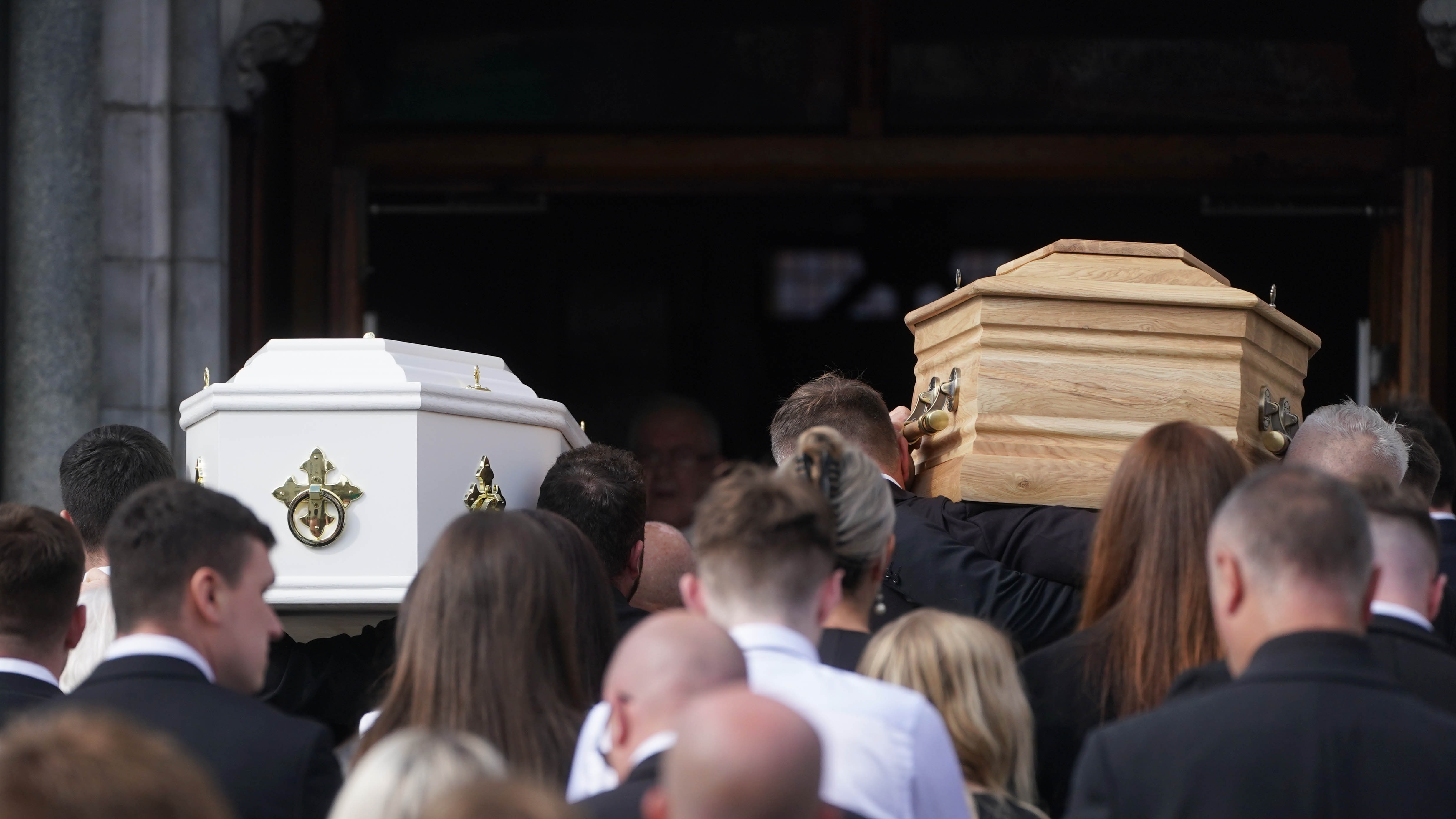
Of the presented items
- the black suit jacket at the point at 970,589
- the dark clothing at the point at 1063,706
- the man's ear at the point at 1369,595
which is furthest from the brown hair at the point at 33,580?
the man's ear at the point at 1369,595

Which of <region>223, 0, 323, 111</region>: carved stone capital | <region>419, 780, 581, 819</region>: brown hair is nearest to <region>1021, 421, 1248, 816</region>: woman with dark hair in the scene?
<region>419, 780, 581, 819</region>: brown hair

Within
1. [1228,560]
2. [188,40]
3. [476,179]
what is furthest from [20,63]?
[1228,560]

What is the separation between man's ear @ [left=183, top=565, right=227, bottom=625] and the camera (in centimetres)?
253

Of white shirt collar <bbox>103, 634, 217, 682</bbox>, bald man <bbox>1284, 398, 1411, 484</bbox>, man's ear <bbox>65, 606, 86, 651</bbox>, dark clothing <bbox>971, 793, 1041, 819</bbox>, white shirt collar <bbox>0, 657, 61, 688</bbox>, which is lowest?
dark clothing <bbox>971, 793, 1041, 819</bbox>

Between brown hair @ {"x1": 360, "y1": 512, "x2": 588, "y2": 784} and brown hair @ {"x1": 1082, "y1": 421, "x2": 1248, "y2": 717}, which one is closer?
brown hair @ {"x1": 360, "y1": 512, "x2": 588, "y2": 784}

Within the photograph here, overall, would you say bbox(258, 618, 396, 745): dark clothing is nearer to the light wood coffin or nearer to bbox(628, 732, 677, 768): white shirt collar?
the light wood coffin

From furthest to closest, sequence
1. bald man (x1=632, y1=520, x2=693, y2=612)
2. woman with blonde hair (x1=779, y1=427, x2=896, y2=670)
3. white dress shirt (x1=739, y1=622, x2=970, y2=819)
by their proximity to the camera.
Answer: bald man (x1=632, y1=520, x2=693, y2=612)
woman with blonde hair (x1=779, y1=427, x2=896, y2=670)
white dress shirt (x1=739, y1=622, x2=970, y2=819)

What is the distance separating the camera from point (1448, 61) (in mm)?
5824

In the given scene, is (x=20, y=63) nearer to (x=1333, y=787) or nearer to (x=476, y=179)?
(x=476, y=179)

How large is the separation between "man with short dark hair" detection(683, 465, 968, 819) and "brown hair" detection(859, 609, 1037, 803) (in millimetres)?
129

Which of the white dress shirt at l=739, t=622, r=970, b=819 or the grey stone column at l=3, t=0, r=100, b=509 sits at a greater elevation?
the grey stone column at l=3, t=0, r=100, b=509

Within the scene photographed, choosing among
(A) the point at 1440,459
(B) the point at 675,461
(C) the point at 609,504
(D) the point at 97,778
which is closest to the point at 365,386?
(C) the point at 609,504

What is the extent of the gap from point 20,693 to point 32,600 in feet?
0.51

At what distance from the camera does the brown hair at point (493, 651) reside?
8.16 ft
